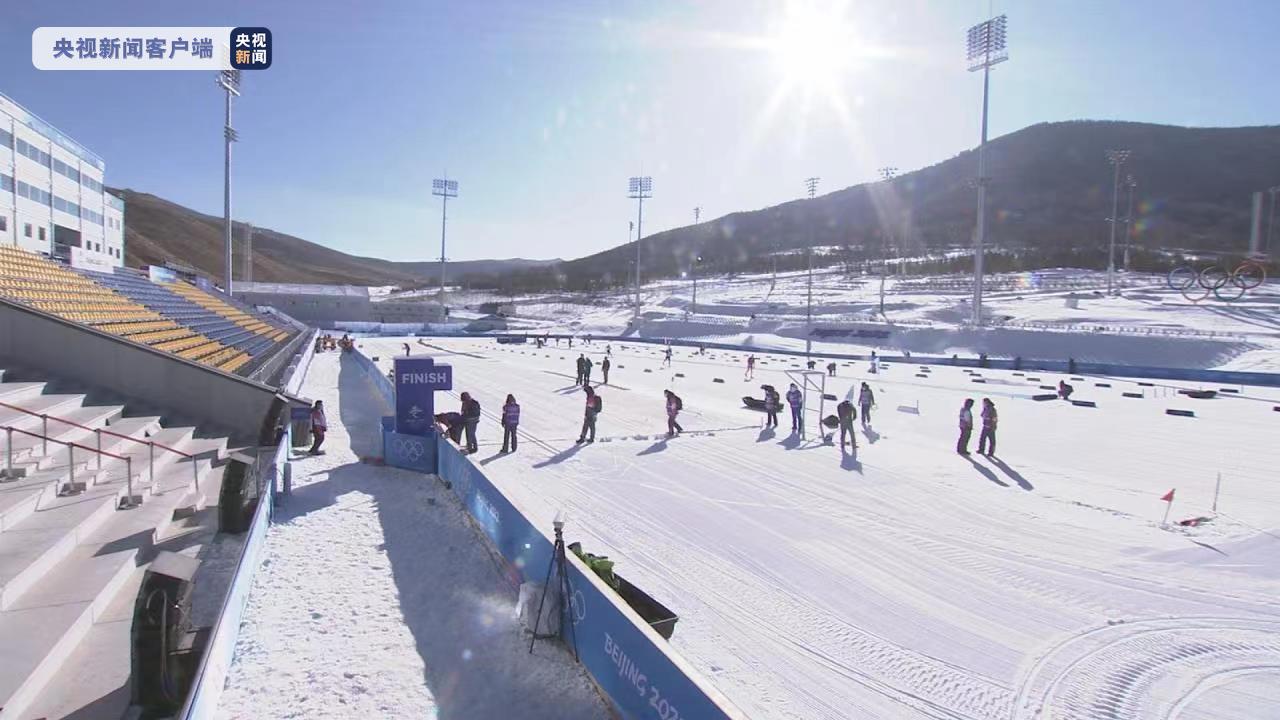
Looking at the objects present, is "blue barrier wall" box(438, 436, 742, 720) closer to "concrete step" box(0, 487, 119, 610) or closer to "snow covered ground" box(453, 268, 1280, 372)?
"concrete step" box(0, 487, 119, 610)

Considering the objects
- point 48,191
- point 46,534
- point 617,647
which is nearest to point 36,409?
point 46,534

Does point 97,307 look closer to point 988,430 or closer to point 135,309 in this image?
point 135,309

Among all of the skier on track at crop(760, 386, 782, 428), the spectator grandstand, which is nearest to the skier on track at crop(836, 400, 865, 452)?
the skier on track at crop(760, 386, 782, 428)

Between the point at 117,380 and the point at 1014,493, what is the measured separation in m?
17.0

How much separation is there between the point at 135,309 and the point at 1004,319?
54.4m

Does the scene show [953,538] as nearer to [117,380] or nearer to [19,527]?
[19,527]

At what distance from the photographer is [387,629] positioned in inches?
243

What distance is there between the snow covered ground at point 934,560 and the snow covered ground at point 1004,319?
27.1m

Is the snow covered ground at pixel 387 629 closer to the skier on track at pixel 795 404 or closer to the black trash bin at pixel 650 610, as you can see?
the black trash bin at pixel 650 610

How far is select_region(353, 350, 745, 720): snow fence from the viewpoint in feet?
13.3

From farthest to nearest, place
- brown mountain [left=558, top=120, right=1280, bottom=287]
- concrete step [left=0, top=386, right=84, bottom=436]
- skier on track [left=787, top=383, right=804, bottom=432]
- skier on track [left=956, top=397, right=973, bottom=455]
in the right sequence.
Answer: brown mountain [left=558, top=120, right=1280, bottom=287]
skier on track [left=787, top=383, right=804, bottom=432]
skier on track [left=956, top=397, right=973, bottom=455]
concrete step [left=0, top=386, right=84, bottom=436]

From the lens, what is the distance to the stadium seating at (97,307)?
14.5m

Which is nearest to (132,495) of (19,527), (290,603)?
(19,527)

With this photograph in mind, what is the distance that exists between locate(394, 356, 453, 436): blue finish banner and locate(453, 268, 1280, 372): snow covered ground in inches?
1599
